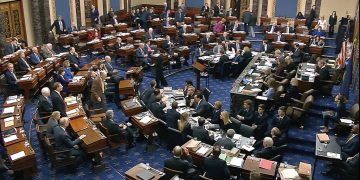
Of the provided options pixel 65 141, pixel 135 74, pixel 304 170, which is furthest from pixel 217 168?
pixel 135 74

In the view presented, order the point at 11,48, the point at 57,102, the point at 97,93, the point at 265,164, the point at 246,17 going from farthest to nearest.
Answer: the point at 246,17
the point at 11,48
the point at 97,93
the point at 57,102
the point at 265,164

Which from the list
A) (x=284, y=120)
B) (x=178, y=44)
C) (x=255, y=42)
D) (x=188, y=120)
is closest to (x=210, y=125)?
(x=188, y=120)

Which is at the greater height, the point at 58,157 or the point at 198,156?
the point at 198,156

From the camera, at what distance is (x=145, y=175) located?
7.68 metres

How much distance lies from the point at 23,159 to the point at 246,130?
5.27 meters

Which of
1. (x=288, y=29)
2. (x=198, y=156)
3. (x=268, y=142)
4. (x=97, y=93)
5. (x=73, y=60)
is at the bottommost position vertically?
(x=198, y=156)

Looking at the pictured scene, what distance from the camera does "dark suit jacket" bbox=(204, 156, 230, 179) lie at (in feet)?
25.0

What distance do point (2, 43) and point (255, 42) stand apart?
1259 centimetres

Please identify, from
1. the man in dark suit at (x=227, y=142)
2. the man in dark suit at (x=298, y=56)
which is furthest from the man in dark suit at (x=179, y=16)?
the man in dark suit at (x=227, y=142)

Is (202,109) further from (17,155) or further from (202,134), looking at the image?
(17,155)

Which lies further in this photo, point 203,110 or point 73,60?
point 73,60

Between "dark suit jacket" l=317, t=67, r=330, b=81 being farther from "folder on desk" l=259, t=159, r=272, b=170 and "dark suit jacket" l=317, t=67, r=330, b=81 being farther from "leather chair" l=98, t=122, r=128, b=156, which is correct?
"leather chair" l=98, t=122, r=128, b=156

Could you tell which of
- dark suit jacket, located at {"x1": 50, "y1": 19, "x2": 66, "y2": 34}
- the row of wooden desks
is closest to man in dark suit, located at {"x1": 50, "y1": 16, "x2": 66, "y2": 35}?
dark suit jacket, located at {"x1": 50, "y1": 19, "x2": 66, "y2": 34}

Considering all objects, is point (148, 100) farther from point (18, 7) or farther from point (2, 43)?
point (18, 7)
